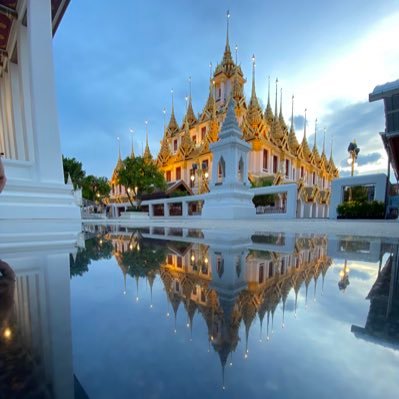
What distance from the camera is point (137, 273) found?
0.88m

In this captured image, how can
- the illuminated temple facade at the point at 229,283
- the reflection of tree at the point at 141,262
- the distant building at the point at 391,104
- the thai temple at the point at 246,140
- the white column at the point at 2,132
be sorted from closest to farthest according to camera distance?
1. the illuminated temple facade at the point at 229,283
2. the reflection of tree at the point at 141,262
3. the distant building at the point at 391,104
4. the white column at the point at 2,132
5. the thai temple at the point at 246,140

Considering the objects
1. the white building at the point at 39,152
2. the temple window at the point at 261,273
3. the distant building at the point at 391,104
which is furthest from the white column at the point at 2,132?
the distant building at the point at 391,104

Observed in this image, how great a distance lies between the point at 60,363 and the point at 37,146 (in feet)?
13.1

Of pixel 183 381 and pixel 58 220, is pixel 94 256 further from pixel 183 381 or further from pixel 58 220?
pixel 58 220

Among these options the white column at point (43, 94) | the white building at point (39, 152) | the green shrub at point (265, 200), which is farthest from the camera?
the green shrub at point (265, 200)

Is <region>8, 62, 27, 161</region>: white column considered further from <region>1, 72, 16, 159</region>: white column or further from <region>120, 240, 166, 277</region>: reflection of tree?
<region>120, 240, 166, 277</region>: reflection of tree

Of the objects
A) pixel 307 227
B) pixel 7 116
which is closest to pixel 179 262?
pixel 307 227

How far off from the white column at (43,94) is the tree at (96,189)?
2586 cm

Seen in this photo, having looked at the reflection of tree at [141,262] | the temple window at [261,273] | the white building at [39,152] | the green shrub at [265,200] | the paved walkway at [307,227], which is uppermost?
the white building at [39,152]

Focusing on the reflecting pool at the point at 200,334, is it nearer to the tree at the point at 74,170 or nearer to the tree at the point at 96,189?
the tree at the point at 74,170

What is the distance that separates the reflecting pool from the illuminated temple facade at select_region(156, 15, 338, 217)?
15977mm

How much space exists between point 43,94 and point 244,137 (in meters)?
15.8

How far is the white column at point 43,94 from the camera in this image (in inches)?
139

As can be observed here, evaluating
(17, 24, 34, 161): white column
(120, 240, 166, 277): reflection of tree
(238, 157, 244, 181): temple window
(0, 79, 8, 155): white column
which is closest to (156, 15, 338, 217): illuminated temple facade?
(238, 157, 244, 181): temple window
